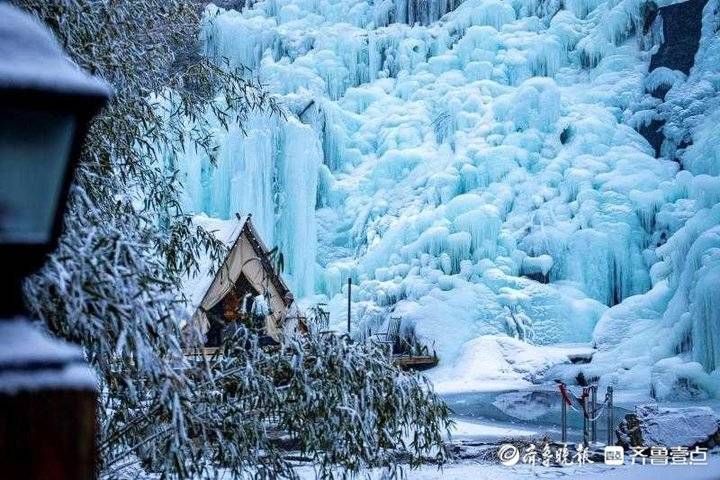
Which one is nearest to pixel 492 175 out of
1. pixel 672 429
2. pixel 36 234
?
pixel 672 429

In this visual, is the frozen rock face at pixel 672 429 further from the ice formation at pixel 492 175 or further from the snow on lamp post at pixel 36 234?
the snow on lamp post at pixel 36 234

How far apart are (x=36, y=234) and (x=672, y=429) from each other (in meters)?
7.05

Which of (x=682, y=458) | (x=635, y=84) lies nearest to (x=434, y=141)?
(x=635, y=84)

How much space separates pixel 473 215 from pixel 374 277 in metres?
2.69

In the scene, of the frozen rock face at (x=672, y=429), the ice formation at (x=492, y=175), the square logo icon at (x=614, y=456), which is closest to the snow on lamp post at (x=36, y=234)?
the square logo icon at (x=614, y=456)

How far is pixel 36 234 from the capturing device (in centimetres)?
48

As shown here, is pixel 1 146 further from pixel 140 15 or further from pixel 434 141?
pixel 434 141

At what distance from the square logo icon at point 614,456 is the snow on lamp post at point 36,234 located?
20.1 feet

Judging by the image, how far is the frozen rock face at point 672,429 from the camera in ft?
21.2

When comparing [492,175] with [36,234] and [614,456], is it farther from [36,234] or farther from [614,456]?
[36,234]

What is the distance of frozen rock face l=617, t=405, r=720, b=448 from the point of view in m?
6.48

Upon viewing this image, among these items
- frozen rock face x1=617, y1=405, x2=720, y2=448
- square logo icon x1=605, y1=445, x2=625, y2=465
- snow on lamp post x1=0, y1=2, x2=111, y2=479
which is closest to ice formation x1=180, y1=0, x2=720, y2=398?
frozen rock face x1=617, y1=405, x2=720, y2=448

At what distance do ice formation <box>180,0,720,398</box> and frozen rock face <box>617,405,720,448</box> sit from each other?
13.8 ft

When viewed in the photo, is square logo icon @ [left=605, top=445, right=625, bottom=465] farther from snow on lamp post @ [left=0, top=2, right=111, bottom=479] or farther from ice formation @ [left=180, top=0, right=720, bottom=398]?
snow on lamp post @ [left=0, top=2, right=111, bottom=479]
